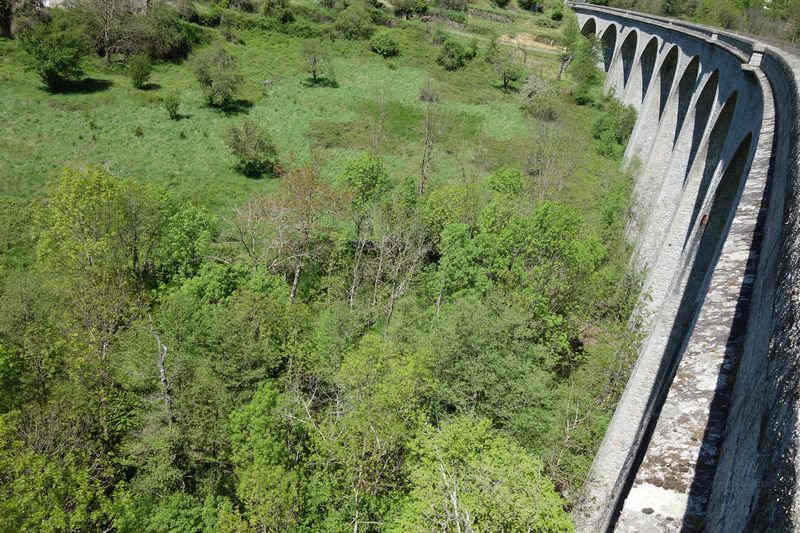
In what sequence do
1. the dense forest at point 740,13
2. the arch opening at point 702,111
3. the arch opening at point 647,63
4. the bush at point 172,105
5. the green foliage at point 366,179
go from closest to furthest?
the arch opening at point 702,111 < the green foliage at point 366,179 < the bush at point 172,105 < the arch opening at point 647,63 < the dense forest at point 740,13

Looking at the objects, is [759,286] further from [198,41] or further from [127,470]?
[198,41]

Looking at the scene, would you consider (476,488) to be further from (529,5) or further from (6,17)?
(529,5)

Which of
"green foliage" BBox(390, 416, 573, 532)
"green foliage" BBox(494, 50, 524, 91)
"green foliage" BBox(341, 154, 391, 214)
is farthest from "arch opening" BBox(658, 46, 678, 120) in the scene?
"green foliage" BBox(390, 416, 573, 532)

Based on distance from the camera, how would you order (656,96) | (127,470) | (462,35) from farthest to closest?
(462,35), (656,96), (127,470)

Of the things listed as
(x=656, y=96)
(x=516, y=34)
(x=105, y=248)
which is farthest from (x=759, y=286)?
(x=516, y=34)

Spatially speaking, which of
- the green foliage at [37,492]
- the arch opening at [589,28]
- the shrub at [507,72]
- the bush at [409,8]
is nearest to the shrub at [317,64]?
the shrub at [507,72]

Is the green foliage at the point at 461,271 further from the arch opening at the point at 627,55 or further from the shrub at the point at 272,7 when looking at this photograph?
the shrub at the point at 272,7

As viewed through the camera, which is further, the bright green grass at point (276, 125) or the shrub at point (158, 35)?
the shrub at point (158, 35)
